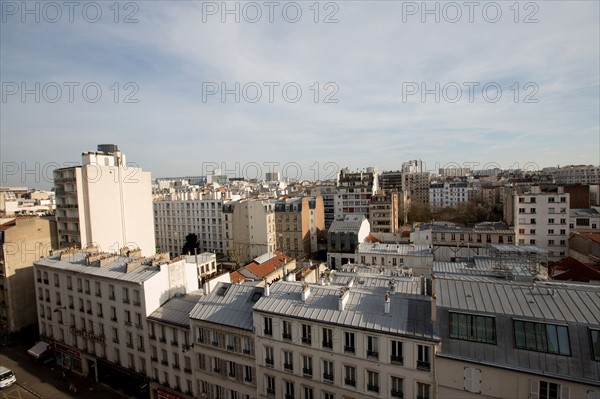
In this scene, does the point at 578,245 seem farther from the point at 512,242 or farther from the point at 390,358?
the point at 390,358

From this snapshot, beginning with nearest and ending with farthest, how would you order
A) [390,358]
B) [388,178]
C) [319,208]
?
[390,358] < [319,208] < [388,178]

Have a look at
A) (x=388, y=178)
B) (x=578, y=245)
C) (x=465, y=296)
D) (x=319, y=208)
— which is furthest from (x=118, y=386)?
(x=388, y=178)

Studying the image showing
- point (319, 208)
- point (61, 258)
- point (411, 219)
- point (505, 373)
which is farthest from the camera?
point (411, 219)

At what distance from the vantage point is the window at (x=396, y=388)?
1401 centimetres

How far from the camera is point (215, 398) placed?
18.5 m

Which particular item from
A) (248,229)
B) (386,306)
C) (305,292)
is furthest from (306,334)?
(248,229)

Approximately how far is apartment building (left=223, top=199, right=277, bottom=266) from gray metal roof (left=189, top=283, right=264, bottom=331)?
108 feet

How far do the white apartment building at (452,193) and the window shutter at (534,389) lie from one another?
287 feet

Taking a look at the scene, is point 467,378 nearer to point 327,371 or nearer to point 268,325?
point 327,371

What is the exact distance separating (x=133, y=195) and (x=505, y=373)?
40.2 metres

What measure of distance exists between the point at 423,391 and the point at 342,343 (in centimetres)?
359

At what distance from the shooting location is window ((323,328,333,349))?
15.3 m

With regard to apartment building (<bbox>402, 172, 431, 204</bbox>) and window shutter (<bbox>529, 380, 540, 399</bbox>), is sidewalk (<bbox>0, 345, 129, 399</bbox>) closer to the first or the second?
window shutter (<bbox>529, 380, 540, 399</bbox>)

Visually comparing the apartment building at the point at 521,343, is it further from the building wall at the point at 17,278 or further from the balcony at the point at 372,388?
the building wall at the point at 17,278
